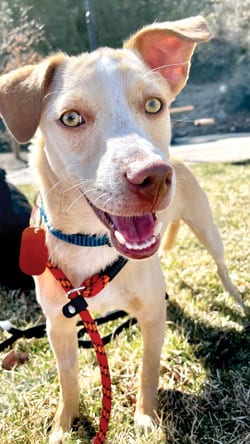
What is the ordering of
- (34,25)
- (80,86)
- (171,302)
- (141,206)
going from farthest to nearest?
(34,25)
(171,302)
(80,86)
(141,206)

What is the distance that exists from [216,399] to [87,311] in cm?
86

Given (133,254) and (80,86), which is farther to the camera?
(80,86)

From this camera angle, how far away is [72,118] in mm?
1825

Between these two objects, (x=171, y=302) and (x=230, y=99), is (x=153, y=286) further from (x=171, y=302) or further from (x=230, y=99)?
(x=230, y=99)

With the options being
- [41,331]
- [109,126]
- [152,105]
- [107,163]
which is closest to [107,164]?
[107,163]

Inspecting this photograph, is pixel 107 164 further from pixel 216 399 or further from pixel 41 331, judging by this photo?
pixel 41 331

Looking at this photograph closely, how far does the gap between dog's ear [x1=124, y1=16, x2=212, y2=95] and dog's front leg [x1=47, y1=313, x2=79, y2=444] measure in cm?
126

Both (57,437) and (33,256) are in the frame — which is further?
(57,437)

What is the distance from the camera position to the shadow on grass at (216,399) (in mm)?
2189

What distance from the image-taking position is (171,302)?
131 inches

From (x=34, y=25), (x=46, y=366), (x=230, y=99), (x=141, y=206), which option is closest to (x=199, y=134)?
(x=230, y=99)

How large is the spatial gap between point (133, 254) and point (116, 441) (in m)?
1.00

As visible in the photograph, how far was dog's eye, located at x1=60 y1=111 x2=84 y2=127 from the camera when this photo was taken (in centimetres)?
181

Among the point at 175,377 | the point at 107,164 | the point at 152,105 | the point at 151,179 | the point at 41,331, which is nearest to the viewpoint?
the point at 151,179
